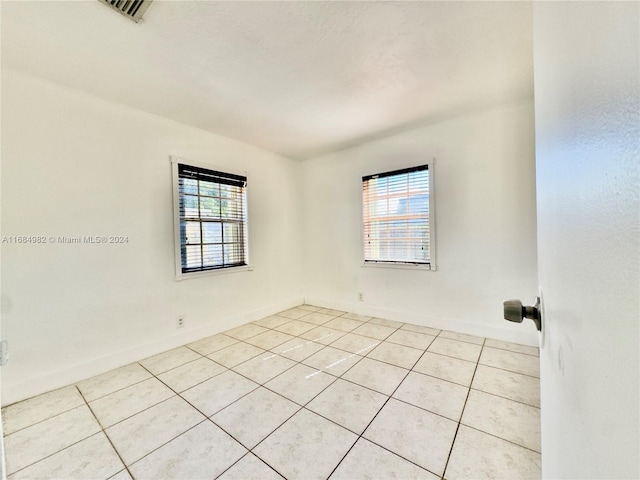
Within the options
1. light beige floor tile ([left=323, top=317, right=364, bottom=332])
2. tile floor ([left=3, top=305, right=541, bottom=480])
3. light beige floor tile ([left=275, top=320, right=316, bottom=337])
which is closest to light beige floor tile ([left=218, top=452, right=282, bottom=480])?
tile floor ([left=3, top=305, right=541, bottom=480])

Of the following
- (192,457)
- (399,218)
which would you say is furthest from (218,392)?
(399,218)

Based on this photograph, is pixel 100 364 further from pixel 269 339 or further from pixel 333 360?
pixel 333 360

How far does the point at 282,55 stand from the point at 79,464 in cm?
275

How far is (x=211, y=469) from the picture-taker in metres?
1.33

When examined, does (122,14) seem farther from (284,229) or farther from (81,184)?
(284,229)

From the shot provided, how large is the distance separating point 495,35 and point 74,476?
11.6 feet

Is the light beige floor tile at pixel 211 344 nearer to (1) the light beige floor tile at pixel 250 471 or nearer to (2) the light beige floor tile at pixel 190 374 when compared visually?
(2) the light beige floor tile at pixel 190 374

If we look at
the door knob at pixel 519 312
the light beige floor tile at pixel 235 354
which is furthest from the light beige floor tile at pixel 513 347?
the light beige floor tile at pixel 235 354

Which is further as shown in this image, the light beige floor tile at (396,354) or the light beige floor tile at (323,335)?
the light beige floor tile at (323,335)

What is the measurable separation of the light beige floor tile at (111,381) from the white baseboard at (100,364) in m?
0.07

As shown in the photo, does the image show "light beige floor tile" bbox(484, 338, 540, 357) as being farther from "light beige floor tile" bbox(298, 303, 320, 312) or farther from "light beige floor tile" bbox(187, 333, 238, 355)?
"light beige floor tile" bbox(187, 333, 238, 355)

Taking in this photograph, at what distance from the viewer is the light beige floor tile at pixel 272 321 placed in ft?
11.3

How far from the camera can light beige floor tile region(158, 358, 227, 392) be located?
2.09 meters

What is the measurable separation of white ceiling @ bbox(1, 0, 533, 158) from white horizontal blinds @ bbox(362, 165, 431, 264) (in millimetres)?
842
